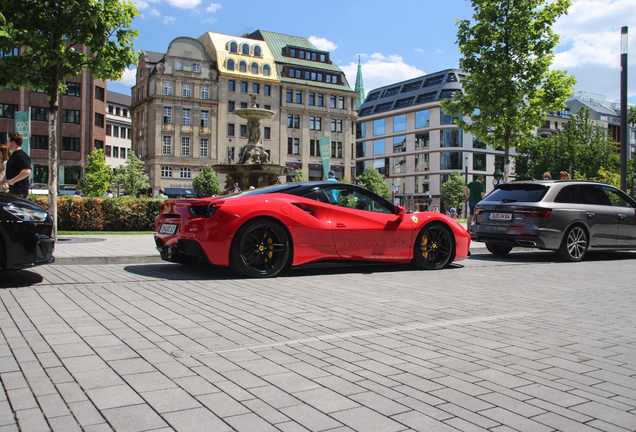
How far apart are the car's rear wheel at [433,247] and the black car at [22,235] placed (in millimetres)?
5400

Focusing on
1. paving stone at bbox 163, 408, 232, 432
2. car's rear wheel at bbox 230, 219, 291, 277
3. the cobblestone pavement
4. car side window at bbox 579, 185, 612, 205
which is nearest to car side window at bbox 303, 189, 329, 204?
car's rear wheel at bbox 230, 219, 291, 277

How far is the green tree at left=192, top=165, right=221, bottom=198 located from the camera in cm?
6575

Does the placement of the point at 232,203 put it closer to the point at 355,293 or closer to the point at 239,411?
the point at 355,293

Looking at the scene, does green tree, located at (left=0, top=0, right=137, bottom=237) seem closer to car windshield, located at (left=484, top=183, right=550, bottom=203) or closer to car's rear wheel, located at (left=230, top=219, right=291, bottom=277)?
car's rear wheel, located at (left=230, top=219, right=291, bottom=277)

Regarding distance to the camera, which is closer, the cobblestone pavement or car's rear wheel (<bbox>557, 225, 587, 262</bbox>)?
the cobblestone pavement

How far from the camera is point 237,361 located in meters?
3.49

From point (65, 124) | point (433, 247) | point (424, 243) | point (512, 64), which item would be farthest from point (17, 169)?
point (65, 124)

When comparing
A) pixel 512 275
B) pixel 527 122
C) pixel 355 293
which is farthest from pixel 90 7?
pixel 527 122

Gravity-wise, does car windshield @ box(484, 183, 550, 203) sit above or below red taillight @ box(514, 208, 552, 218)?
above

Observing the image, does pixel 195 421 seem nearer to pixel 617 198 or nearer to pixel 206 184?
pixel 617 198

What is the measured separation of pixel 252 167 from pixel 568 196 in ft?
53.2

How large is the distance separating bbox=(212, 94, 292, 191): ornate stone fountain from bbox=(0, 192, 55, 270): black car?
59.0 feet

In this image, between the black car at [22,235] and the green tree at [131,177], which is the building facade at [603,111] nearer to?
the green tree at [131,177]

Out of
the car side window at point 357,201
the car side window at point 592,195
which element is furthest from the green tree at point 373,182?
the car side window at point 357,201
